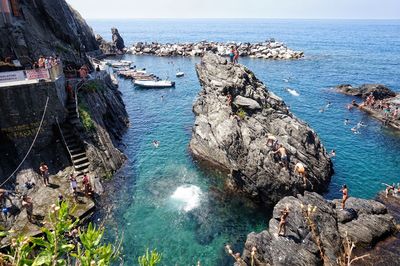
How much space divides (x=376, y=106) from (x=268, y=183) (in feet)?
131

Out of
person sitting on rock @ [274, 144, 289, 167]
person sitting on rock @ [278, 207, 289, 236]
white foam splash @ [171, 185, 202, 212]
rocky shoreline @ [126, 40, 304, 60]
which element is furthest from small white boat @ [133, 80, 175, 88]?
person sitting on rock @ [278, 207, 289, 236]

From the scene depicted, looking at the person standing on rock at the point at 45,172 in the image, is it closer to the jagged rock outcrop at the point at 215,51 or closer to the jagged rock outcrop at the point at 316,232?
the jagged rock outcrop at the point at 316,232

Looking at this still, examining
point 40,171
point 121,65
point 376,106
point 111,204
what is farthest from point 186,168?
point 121,65

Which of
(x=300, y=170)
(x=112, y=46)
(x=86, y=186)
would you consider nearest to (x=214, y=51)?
(x=112, y=46)

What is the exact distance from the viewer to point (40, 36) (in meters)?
39.9

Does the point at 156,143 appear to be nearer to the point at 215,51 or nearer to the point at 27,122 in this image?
the point at 27,122

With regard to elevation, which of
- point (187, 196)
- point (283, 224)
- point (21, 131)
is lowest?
point (187, 196)

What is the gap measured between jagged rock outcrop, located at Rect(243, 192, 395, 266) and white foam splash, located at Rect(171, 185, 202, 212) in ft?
27.5

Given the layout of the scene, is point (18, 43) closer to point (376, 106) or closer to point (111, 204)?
point (111, 204)

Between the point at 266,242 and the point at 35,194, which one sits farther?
the point at 35,194

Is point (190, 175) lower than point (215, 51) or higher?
lower

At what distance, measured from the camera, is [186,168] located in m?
34.9

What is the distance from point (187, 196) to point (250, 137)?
9276 millimetres

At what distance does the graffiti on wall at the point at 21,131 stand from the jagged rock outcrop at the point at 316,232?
23.3 m
